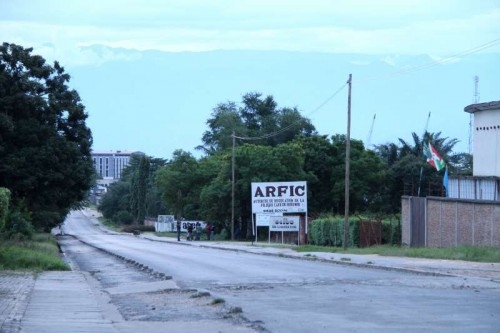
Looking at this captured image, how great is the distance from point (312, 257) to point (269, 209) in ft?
73.3

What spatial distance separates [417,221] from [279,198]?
15.0 metres

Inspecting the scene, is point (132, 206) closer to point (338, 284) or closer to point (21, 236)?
point (21, 236)

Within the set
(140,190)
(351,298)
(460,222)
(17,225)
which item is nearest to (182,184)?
(17,225)

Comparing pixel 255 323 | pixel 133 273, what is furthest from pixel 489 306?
pixel 133 273

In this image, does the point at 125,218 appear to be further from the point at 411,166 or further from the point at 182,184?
the point at 411,166

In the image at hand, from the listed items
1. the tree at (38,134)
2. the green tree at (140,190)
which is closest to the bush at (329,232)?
the tree at (38,134)

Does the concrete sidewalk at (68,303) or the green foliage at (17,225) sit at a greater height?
the green foliage at (17,225)

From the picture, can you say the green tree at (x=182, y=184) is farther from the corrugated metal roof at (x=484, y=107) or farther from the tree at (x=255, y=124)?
the corrugated metal roof at (x=484, y=107)

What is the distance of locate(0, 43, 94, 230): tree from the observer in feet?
136

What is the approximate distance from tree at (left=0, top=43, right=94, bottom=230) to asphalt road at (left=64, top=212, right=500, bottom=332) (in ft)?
58.1

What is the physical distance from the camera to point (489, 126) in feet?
153

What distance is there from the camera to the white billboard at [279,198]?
56250 millimetres

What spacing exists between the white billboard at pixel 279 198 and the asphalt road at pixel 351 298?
96.6 ft

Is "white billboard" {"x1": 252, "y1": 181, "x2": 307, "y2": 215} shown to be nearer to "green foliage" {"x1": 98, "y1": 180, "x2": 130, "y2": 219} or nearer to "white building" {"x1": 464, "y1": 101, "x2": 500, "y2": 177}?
"white building" {"x1": 464, "y1": 101, "x2": 500, "y2": 177}
